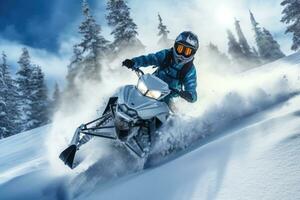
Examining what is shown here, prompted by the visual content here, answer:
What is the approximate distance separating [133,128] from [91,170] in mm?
1146

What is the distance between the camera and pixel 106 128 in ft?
21.4

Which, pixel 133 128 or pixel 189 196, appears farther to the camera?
pixel 133 128

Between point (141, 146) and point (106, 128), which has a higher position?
point (106, 128)

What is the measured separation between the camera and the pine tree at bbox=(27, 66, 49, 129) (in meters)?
36.3

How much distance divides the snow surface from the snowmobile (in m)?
0.35

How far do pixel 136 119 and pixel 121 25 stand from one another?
2588 centimetres

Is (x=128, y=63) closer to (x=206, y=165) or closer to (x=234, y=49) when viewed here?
(x=206, y=165)

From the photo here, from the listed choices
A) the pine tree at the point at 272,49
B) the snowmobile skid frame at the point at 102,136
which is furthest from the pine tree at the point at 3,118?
the pine tree at the point at 272,49

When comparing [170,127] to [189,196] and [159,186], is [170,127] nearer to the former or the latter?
[159,186]

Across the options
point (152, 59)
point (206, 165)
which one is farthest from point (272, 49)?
point (206, 165)

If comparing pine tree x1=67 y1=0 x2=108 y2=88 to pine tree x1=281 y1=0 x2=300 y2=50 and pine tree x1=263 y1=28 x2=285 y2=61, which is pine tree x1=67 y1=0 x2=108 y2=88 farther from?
pine tree x1=263 y1=28 x2=285 y2=61

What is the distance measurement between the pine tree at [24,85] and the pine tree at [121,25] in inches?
523

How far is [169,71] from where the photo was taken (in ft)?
24.5

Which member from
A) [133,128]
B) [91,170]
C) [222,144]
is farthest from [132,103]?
[222,144]
